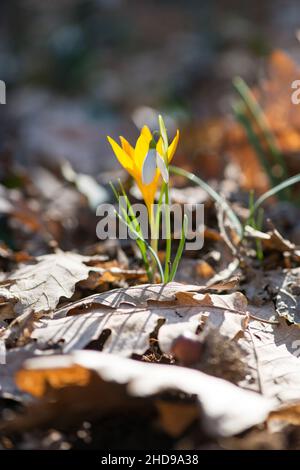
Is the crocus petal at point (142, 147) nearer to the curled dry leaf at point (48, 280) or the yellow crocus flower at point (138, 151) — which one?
the yellow crocus flower at point (138, 151)

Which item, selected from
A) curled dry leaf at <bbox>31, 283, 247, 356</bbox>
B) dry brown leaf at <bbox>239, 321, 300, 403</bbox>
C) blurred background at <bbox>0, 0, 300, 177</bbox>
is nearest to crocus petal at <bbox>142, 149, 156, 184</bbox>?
curled dry leaf at <bbox>31, 283, 247, 356</bbox>

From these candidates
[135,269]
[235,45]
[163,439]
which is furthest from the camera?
[235,45]

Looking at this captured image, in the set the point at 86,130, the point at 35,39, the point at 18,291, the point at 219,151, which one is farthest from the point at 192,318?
the point at 35,39

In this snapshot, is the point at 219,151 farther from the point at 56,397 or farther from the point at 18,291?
the point at 56,397

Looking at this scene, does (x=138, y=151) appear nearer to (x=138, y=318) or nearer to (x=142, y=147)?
(x=142, y=147)

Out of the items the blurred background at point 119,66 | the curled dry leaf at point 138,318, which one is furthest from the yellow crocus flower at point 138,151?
the blurred background at point 119,66
